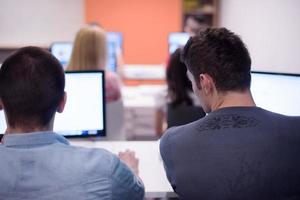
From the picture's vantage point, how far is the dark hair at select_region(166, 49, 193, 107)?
8.71ft

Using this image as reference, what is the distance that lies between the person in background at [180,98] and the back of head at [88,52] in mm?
491

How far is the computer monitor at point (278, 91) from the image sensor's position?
198 cm

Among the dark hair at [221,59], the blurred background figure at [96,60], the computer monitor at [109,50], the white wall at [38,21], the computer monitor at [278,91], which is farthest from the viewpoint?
the white wall at [38,21]

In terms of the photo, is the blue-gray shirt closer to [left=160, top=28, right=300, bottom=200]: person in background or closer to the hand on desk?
[left=160, top=28, right=300, bottom=200]: person in background

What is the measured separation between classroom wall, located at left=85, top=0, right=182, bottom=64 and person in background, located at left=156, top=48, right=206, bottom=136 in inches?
157

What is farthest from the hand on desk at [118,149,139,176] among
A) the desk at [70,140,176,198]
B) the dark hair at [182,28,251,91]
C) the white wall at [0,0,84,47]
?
the white wall at [0,0,84,47]

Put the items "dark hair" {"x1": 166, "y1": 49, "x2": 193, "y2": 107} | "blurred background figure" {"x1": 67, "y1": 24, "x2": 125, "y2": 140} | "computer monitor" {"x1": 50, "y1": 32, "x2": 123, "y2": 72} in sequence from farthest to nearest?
"computer monitor" {"x1": 50, "y1": 32, "x2": 123, "y2": 72} → "blurred background figure" {"x1": 67, "y1": 24, "x2": 125, "y2": 140} → "dark hair" {"x1": 166, "y1": 49, "x2": 193, "y2": 107}

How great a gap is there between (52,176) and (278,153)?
2.13 feet

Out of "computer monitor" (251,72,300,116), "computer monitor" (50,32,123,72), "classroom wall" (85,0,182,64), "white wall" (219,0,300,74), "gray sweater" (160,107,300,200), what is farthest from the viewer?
→ "classroom wall" (85,0,182,64)

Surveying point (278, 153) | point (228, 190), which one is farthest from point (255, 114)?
point (228, 190)

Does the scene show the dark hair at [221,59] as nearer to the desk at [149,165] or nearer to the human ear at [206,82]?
the human ear at [206,82]

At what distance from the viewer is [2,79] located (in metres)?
1.26

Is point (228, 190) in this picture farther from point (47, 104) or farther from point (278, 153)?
point (47, 104)

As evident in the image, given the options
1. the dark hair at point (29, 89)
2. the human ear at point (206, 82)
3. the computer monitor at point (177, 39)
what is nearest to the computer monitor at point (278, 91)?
the human ear at point (206, 82)
